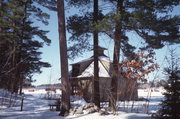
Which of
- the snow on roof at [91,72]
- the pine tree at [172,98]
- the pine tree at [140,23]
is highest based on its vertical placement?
the pine tree at [140,23]

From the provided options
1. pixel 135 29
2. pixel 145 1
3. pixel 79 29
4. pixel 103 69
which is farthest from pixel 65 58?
pixel 103 69

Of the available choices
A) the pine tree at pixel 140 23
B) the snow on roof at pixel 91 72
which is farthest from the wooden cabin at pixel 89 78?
the pine tree at pixel 140 23

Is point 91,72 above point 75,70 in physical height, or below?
below

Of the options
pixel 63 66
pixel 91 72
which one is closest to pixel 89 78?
pixel 91 72

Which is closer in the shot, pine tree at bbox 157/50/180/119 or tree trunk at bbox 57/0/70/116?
pine tree at bbox 157/50/180/119

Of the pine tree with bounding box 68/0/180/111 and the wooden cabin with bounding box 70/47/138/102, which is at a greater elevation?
the pine tree with bounding box 68/0/180/111

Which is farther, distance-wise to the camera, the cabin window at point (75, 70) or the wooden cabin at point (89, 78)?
the cabin window at point (75, 70)

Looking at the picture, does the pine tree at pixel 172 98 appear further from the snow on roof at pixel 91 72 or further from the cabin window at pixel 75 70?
the cabin window at pixel 75 70

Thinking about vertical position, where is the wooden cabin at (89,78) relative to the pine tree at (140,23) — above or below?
below

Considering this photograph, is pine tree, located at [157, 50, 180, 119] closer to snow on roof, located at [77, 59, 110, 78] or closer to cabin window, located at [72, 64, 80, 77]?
snow on roof, located at [77, 59, 110, 78]

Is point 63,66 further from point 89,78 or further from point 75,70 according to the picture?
point 75,70

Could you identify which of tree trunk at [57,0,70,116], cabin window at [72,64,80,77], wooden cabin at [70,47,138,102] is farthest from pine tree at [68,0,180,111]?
cabin window at [72,64,80,77]

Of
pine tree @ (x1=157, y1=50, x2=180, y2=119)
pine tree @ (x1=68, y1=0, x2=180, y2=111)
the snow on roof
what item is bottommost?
pine tree @ (x1=157, y1=50, x2=180, y2=119)

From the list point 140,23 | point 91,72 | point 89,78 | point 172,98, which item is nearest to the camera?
point 172,98
